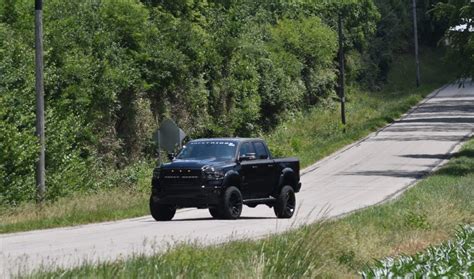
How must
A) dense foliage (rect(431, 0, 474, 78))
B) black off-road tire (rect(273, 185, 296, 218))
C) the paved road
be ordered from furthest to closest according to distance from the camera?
dense foliage (rect(431, 0, 474, 78))
black off-road tire (rect(273, 185, 296, 218))
the paved road

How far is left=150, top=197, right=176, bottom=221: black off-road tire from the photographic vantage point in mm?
24473

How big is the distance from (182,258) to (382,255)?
563cm

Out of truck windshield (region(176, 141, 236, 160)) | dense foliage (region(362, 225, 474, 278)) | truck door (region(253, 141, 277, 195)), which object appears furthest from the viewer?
truck door (region(253, 141, 277, 195))

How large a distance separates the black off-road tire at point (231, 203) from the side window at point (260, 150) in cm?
181

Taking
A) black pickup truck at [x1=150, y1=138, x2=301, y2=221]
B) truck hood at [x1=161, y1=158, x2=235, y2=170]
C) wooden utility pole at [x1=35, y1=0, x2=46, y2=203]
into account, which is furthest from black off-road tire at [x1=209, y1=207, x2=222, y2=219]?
wooden utility pole at [x1=35, y1=0, x2=46, y2=203]

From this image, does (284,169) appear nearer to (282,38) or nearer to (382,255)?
(382,255)

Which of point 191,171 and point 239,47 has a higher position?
point 239,47

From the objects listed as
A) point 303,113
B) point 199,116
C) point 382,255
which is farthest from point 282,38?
point 382,255

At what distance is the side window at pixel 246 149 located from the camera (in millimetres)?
24875

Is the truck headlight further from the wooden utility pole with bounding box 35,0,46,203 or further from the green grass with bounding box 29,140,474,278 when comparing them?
the wooden utility pole with bounding box 35,0,46,203

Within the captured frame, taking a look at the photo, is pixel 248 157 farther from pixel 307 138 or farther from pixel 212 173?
pixel 307 138

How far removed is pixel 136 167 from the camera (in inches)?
1646

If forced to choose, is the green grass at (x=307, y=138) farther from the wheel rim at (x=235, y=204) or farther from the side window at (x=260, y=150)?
the side window at (x=260, y=150)

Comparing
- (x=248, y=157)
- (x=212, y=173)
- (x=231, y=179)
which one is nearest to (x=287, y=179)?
(x=248, y=157)
